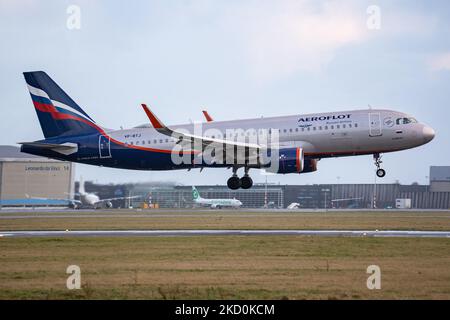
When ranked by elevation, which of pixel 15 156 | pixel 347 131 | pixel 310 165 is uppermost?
pixel 15 156

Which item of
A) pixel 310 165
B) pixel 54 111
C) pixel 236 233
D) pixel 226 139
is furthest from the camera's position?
pixel 54 111

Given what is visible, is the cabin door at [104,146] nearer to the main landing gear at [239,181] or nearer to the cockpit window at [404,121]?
the main landing gear at [239,181]

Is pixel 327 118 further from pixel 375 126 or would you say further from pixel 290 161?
pixel 290 161

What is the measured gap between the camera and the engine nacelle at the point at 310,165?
5316cm

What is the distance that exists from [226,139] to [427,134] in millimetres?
14673

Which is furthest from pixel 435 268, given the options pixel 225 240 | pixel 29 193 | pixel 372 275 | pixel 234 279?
pixel 29 193

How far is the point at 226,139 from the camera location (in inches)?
2126

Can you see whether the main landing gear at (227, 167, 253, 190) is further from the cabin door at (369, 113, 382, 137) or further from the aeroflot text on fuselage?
the cabin door at (369, 113, 382, 137)

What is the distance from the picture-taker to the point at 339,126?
5091 centimetres

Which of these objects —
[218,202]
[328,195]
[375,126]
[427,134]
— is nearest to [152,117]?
[375,126]

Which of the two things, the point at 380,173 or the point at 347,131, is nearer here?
A: the point at 347,131

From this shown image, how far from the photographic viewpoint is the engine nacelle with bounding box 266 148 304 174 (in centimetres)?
5072
